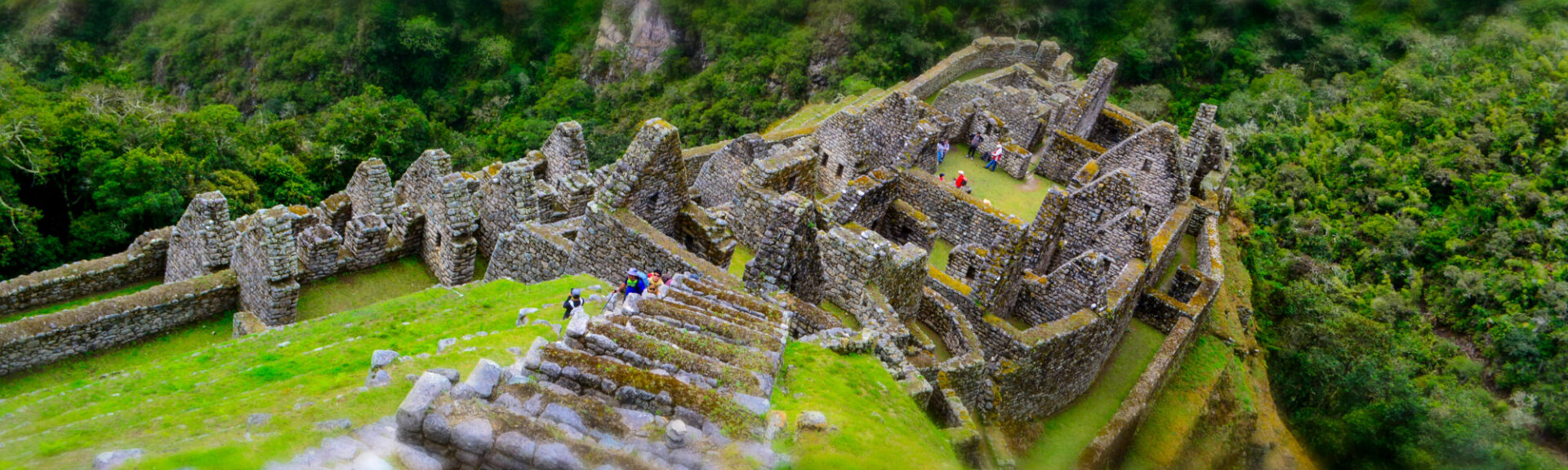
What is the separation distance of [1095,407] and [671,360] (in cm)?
1199

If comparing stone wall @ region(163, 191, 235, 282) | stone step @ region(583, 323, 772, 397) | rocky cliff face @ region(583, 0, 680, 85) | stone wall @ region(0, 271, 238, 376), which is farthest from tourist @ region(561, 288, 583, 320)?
rocky cliff face @ region(583, 0, 680, 85)

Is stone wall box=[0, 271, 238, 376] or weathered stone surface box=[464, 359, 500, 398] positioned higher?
weathered stone surface box=[464, 359, 500, 398]

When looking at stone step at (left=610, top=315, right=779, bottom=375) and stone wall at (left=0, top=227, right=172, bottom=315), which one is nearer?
stone step at (left=610, top=315, right=779, bottom=375)

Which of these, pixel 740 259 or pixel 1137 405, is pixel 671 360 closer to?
pixel 740 259

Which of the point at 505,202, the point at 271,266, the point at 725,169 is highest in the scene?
the point at 505,202

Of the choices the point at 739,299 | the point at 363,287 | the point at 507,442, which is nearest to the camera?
the point at 507,442

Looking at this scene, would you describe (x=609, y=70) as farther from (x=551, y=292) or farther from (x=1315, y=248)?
(x=551, y=292)

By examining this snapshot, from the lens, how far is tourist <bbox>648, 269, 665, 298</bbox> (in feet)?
34.6

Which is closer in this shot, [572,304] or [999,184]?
[572,304]

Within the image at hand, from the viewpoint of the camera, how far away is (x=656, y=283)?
11672 millimetres

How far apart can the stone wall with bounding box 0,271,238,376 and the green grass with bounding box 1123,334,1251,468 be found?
16227mm

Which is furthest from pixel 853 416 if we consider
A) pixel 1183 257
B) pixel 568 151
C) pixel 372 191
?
pixel 1183 257

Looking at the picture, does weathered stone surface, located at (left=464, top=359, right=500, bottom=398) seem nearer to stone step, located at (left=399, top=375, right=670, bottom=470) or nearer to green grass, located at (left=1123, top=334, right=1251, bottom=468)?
stone step, located at (left=399, top=375, right=670, bottom=470)

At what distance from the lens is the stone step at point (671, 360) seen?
8.30 meters
